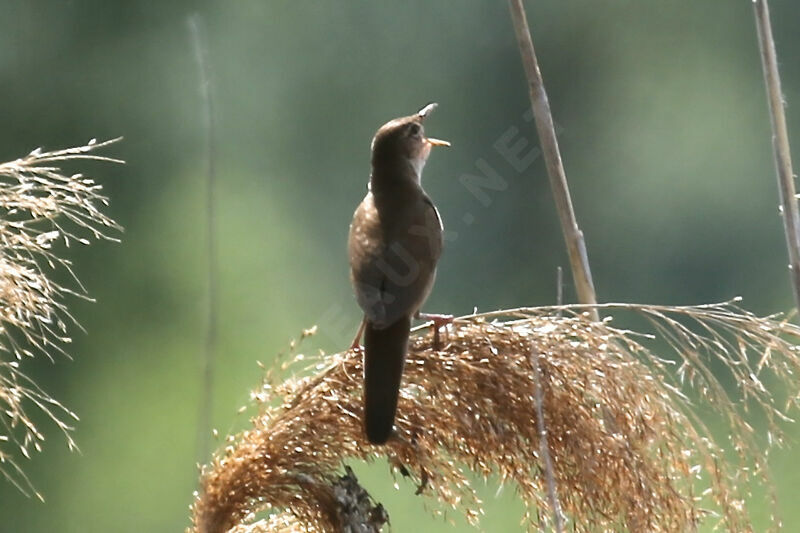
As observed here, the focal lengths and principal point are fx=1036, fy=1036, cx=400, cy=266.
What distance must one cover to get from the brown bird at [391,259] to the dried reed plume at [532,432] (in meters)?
0.05

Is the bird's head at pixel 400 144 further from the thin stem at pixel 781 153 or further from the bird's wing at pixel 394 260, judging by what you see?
the thin stem at pixel 781 153

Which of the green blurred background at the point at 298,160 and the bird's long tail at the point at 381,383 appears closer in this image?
the bird's long tail at the point at 381,383

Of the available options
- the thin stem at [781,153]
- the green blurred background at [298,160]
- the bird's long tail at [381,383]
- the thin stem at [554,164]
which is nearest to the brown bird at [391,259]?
the bird's long tail at [381,383]

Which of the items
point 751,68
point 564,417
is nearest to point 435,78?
point 751,68

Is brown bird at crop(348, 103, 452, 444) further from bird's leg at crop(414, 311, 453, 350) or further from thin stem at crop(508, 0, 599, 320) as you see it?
thin stem at crop(508, 0, 599, 320)

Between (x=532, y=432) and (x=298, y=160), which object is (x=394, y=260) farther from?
(x=298, y=160)

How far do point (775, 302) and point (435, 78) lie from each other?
43.5 inches

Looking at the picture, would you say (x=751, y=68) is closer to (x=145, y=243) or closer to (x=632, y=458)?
(x=145, y=243)

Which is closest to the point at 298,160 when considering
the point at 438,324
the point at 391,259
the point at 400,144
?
the point at 400,144

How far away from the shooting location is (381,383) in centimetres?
109

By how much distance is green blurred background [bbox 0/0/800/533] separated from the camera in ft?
9.29

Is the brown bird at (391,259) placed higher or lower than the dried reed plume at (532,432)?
higher

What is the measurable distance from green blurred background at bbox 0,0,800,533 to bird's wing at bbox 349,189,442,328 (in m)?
1.33

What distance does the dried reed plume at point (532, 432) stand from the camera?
1.09 metres
